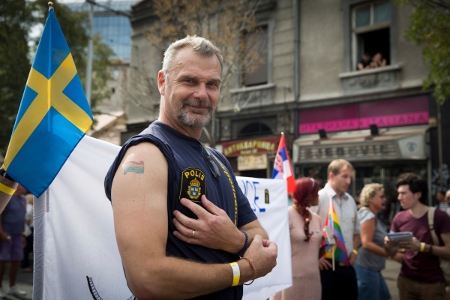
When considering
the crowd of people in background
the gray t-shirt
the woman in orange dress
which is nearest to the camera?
the woman in orange dress

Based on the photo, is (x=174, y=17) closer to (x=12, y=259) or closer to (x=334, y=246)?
(x=12, y=259)

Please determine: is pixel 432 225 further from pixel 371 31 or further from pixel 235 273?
pixel 371 31

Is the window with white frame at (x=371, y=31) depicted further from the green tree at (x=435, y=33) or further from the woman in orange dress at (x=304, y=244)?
the woman in orange dress at (x=304, y=244)

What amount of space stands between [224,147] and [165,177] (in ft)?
54.7

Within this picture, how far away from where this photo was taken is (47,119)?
245 cm

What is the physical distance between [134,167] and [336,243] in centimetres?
390

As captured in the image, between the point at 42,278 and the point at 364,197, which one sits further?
the point at 364,197

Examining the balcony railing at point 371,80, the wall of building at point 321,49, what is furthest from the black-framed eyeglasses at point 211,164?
the wall of building at point 321,49

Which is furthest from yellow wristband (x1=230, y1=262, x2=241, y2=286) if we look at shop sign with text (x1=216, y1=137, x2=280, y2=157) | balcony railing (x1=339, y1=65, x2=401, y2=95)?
shop sign with text (x1=216, y1=137, x2=280, y2=157)

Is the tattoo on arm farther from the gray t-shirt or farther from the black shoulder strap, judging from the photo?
the gray t-shirt

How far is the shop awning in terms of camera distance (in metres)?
13.9

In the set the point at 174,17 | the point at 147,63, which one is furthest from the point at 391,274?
the point at 147,63

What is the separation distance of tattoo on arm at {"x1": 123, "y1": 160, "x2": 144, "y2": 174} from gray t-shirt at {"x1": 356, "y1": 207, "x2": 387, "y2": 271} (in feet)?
15.2

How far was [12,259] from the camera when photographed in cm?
777
